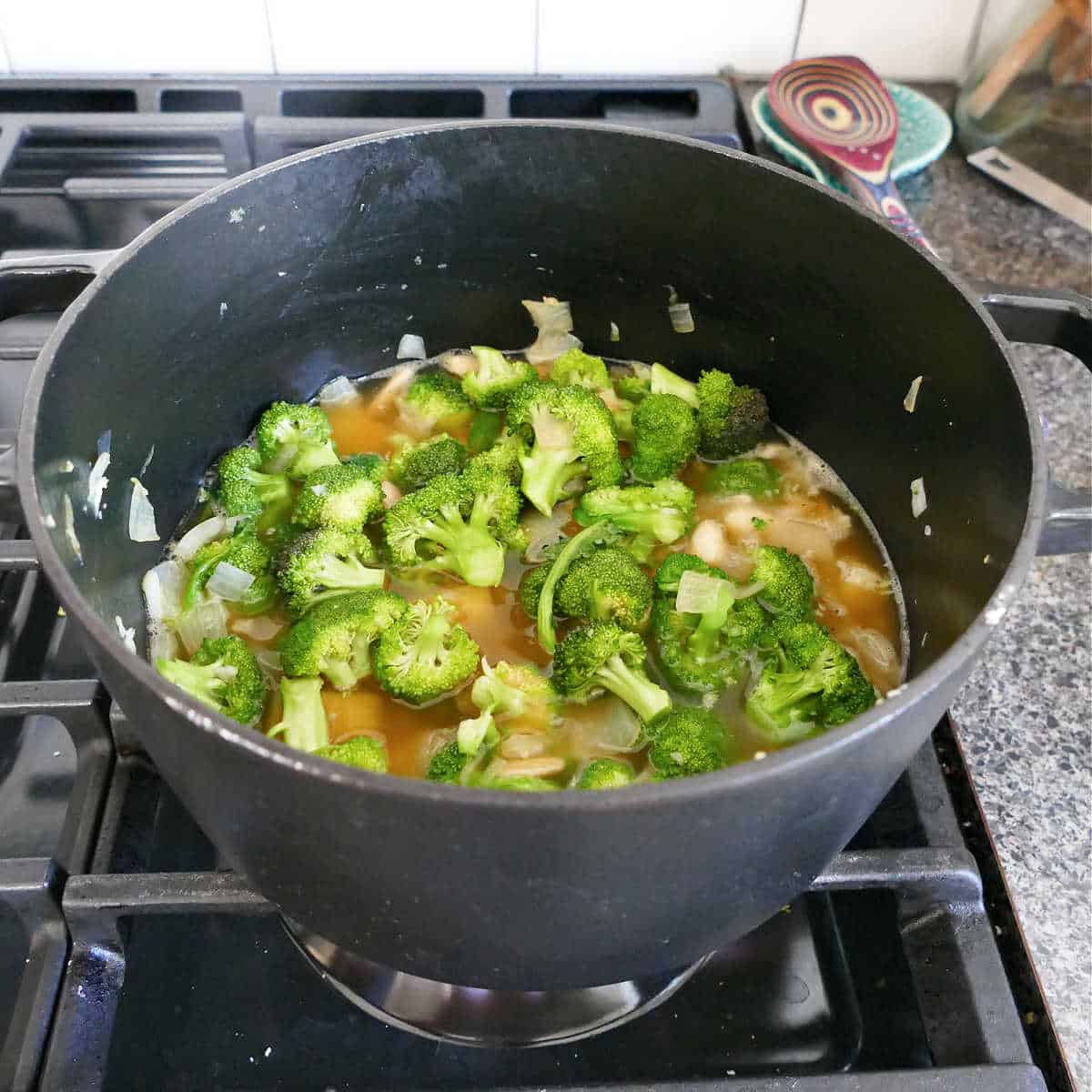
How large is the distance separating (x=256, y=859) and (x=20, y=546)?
1.35 ft

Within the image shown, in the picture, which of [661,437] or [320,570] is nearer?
[320,570]

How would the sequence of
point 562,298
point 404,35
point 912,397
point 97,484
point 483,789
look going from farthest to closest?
point 404,35
point 562,298
point 912,397
point 97,484
point 483,789

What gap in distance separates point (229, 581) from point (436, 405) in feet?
1.07

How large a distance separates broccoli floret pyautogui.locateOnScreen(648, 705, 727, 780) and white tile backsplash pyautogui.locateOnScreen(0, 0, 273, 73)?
1148 millimetres

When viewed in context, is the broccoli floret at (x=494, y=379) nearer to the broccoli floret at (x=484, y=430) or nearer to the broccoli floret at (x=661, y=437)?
the broccoli floret at (x=484, y=430)

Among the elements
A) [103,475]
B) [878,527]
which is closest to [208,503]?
[103,475]

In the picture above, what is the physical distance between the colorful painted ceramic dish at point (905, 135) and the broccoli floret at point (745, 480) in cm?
49

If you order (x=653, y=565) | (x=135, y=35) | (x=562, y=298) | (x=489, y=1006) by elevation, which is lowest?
(x=489, y=1006)

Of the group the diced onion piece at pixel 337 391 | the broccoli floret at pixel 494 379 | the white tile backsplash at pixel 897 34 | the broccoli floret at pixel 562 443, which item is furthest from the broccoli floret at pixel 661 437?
the white tile backsplash at pixel 897 34

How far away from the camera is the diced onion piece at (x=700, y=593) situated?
99 cm

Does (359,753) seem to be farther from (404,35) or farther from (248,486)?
(404,35)

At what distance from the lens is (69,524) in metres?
0.83

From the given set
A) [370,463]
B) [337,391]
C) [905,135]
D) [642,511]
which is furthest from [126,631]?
[905,135]

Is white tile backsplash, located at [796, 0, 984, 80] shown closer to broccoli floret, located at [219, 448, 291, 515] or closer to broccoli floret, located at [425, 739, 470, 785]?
broccoli floret, located at [219, 448, 291, 515]
